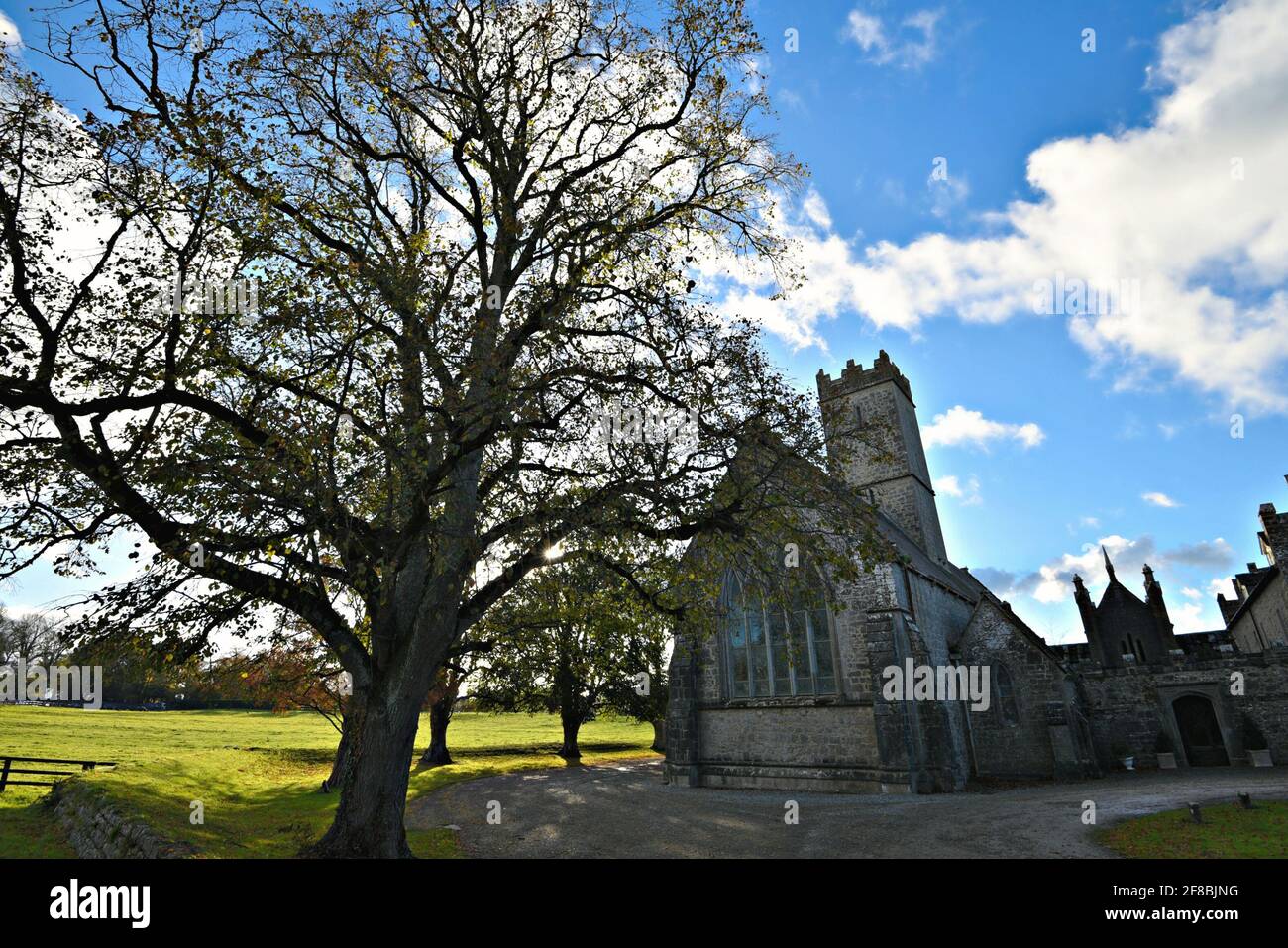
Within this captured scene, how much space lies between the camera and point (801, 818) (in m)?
14.2

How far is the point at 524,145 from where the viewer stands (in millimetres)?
12734

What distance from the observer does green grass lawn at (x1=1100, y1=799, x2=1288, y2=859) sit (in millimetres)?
9000

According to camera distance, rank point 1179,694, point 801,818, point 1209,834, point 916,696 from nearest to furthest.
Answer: point 1209,834
point 801,818
point 916,696
point 1179,694

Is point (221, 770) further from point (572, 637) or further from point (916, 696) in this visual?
point (916, 696)

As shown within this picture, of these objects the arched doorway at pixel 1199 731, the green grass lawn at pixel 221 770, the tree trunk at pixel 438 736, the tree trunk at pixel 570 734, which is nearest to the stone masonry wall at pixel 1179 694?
the arched doorway at pixel 1199 731

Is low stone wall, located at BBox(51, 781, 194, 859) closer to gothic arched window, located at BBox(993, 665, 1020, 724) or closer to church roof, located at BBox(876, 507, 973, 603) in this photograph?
church roof, located at BBox(876, 507, 973, 603)

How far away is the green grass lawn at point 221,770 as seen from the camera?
43.0 feet

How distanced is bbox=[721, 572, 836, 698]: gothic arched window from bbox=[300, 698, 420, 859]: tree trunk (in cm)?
1187

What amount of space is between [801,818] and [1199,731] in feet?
78.5

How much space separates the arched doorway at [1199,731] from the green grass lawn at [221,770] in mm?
28300

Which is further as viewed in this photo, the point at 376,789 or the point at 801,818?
the point at 801,818

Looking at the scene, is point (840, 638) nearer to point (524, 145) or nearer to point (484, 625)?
point (484, 625)

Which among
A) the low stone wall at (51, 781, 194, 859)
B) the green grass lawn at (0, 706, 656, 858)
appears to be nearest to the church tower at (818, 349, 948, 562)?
the green grass lawn at (0, 706, 656, 858)

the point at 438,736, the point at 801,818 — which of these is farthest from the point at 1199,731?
the point at 438,736
